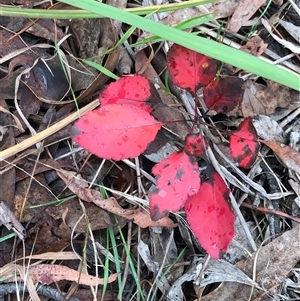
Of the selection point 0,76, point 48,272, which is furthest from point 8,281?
point 0,76

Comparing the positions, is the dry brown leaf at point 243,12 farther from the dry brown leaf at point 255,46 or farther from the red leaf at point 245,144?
the red leaf at point 245,144

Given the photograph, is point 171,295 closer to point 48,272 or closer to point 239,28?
point 48,272

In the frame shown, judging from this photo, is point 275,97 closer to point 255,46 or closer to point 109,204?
point 255,46

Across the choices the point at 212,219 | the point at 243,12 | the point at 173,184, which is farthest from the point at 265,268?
the point at 243,12

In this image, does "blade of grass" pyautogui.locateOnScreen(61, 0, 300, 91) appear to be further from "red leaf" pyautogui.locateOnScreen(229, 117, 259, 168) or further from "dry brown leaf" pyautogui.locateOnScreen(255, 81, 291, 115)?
"dry brown leaf" pyautogui.locateOnScreen(255, 81, 291, 115)

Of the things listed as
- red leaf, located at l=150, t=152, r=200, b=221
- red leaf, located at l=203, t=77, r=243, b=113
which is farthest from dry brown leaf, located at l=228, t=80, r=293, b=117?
red leaf, located at l=150, t=152, r=200, b=221

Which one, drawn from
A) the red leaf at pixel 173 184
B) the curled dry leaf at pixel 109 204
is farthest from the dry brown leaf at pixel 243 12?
the curled dry leaf at pixel 109 204

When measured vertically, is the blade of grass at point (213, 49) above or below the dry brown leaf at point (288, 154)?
above
